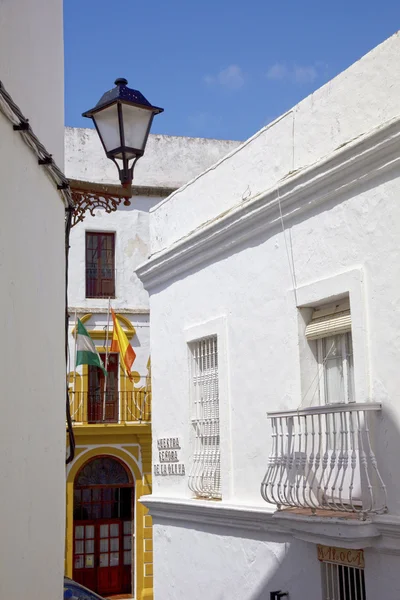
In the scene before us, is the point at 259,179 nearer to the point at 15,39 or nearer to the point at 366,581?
the point at 366,581

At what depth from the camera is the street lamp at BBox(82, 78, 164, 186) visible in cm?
593

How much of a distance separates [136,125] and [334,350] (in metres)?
2.96

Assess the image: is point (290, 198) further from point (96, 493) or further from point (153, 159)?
point (96, 493)

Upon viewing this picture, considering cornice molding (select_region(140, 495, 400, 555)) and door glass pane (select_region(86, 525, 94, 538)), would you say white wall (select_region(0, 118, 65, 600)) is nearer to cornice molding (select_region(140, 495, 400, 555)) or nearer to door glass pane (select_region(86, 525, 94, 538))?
cornice molding (select_region(140, 495, 400, 555))

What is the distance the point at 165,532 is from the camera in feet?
34.1

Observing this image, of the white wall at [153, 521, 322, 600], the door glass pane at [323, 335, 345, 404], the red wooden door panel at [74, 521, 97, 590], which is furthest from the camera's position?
the red wooden door panel at [74, 521, 97, 590]

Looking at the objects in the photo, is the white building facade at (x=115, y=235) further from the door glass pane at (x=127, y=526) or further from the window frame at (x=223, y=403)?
the window frame at (x=223, y=403)

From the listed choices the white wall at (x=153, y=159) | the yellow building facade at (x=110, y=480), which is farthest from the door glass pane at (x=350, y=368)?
the white wall at (x=153, y=159)

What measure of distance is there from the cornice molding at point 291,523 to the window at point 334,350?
1140 millimetres

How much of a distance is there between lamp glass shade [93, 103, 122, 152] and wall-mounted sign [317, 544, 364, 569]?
153 inches

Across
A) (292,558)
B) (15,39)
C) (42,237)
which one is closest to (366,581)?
(292,558)

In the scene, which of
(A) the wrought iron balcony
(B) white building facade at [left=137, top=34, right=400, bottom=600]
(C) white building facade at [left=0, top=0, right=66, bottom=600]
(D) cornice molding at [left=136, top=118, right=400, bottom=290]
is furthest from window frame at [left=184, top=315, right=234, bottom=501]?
(A) the wrought iron balcony

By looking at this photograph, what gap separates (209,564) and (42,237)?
569cm

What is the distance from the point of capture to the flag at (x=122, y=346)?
17.7 meters
